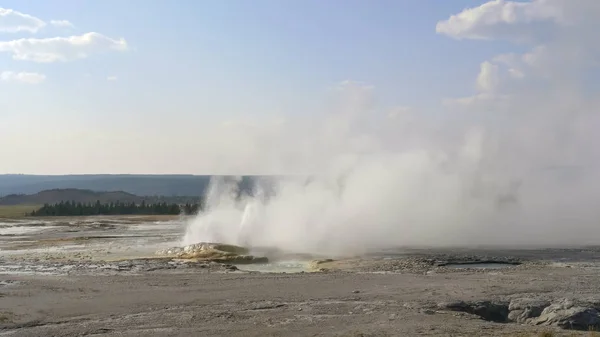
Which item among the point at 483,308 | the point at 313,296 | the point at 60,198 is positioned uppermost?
the point at 60,198

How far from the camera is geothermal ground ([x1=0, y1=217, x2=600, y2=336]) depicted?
13930 millimetres

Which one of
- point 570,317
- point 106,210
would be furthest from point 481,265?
point 106,210

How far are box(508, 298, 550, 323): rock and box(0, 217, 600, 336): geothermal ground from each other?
1.0 inches

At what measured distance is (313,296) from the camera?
1784cm

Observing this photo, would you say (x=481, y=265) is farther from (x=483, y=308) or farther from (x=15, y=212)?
(x=15, y=212)

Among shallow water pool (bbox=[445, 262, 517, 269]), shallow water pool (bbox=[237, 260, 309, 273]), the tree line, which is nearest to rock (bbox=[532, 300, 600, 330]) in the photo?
shallow water pool (bbox=[445, 262, 517, 269])

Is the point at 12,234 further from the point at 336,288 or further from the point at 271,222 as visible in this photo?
the point at 336,288

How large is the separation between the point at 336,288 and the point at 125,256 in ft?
50.9

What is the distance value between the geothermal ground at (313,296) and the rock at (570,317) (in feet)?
0.09

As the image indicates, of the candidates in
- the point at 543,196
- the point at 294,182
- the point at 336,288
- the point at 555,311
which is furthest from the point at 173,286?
the point at 543,196

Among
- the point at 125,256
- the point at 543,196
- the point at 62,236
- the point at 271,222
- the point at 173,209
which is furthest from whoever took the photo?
the point at 173,209

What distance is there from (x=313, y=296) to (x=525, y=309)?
5792 mm

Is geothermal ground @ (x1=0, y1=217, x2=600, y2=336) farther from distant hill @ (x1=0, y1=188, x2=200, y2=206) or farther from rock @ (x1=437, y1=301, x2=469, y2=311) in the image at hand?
distant hill @ (x1=0, y1=188, x2=200, y2=206)

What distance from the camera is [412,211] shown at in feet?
144
